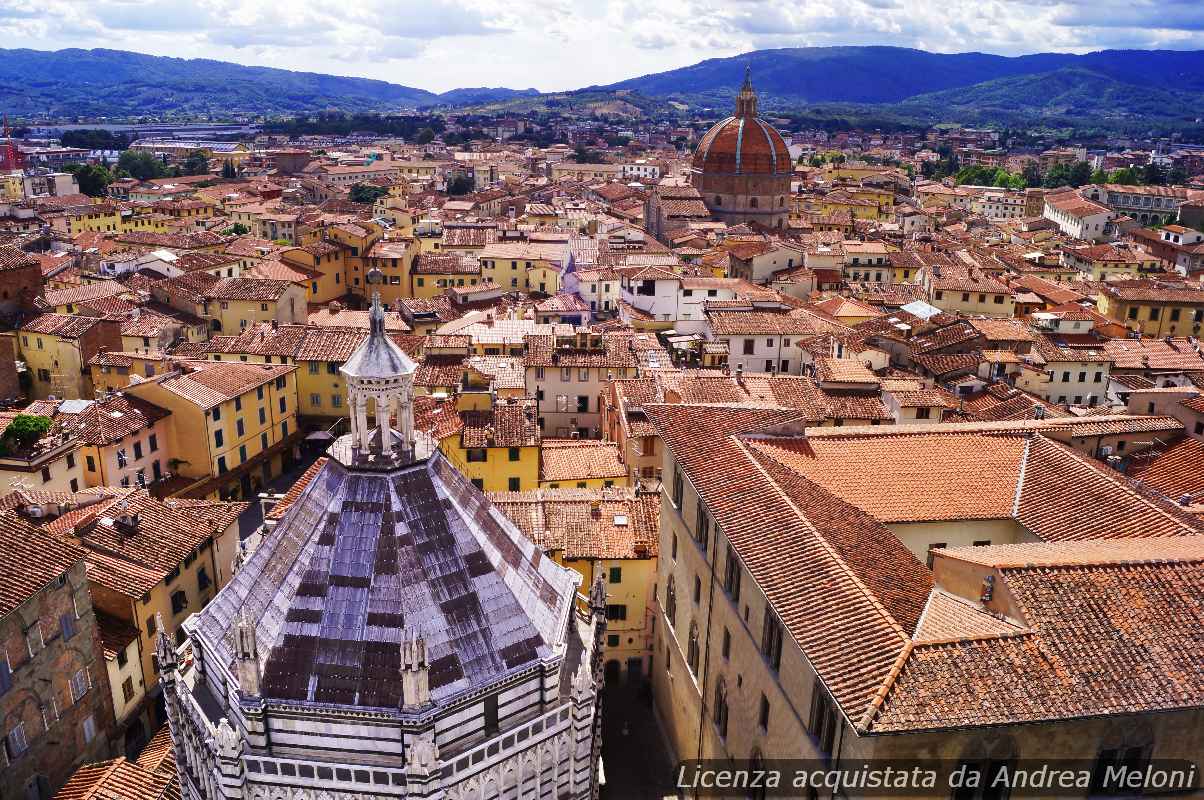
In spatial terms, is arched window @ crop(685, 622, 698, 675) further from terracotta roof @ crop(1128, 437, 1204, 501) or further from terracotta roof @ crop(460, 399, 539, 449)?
terracotta roof @ crop(1128, 437, 1204, 501)

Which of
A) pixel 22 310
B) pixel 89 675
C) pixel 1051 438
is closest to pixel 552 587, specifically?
pixel 89 675

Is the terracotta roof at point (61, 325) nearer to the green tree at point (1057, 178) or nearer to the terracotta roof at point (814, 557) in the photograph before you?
the terracotta roof at point (814, 557)

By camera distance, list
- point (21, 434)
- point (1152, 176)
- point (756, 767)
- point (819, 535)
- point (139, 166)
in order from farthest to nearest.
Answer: point (1152, 176), point (139, 166), point (21, 434), point (756, 767), point (819, 535)

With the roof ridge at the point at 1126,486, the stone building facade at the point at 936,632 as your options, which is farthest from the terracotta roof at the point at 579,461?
the roof ridge at the point at 1126,486

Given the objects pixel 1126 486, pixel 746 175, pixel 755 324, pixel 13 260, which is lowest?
pixel 755 324

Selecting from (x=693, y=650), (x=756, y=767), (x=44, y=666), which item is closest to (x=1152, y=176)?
(x=693, y=650)

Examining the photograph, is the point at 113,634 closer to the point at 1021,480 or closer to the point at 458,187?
the point at 1021,480

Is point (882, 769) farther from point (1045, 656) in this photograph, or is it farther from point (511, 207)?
point (511, 207)

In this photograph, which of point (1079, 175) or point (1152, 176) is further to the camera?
point (1079, 175)
